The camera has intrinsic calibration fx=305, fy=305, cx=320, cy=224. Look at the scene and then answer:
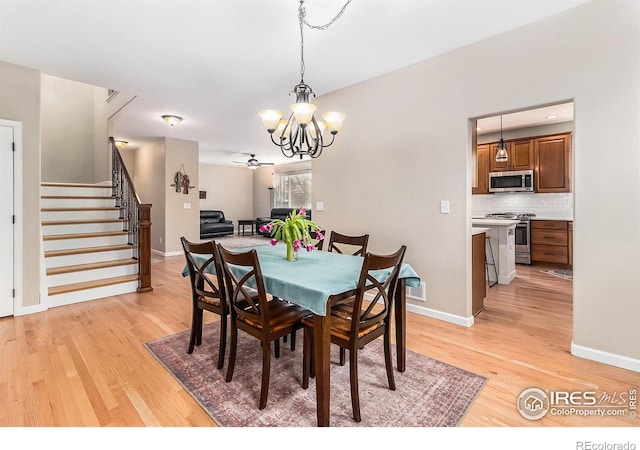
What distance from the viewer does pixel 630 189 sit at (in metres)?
2.14

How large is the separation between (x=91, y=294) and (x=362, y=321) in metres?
3.76

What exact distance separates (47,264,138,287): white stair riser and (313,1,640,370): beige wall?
2.91 metres

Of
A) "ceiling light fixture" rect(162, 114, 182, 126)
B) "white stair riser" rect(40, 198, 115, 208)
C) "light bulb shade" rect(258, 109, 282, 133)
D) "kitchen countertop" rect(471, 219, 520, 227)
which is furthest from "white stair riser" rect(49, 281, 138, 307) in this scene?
"kitchen countertop" rect(471, 219, 520, 227)

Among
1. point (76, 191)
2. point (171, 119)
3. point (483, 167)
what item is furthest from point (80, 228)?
point (483, 167)

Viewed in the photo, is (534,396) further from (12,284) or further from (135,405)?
(12,284)

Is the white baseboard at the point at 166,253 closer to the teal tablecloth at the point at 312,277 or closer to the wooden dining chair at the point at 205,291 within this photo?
the wooden dining chair at the point at 205,291

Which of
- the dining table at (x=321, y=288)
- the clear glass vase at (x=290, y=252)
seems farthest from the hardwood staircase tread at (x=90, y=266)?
the clear glass vase at (x=290, y=252)

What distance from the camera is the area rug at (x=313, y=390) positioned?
1681 millimetres

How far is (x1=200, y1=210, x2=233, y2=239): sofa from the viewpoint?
31.3ft

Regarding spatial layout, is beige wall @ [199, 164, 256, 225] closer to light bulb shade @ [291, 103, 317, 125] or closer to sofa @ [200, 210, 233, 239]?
sofa @ [200, 210, 233, 239]

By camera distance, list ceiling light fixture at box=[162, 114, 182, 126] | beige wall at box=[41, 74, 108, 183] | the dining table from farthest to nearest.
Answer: beige wall at box=[41, 74, 108, 183]
ceiling light fixture at box=[162, 114, 182, 126]
the dining table

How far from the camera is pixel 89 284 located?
12.9 feet

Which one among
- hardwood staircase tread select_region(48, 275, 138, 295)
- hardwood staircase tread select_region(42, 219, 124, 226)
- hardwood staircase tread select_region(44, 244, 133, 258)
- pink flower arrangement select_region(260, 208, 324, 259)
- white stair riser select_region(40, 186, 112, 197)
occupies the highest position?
white stair riser select_region(40, 186, 112, 197)
